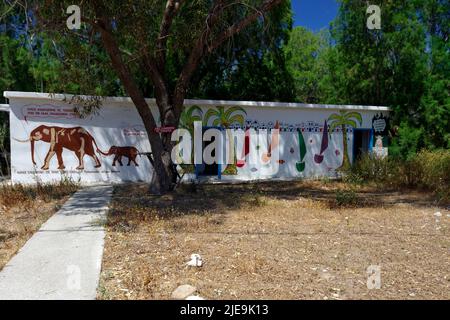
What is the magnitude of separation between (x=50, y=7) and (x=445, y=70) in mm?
13477

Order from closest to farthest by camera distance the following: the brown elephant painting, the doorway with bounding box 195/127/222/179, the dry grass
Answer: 1. the dry grass
2. the brown elephant painting
3. the doorway with bounding box 195/127/222/179

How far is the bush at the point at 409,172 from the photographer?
473 inches

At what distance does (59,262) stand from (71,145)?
9296 mm

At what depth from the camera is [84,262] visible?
223 inches

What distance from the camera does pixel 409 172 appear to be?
43.9 ft

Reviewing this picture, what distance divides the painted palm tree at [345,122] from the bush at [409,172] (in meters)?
1.08

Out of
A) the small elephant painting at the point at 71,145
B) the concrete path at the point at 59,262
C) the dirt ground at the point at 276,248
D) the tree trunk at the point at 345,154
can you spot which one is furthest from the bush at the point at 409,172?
the concrete path at the point at 59,262

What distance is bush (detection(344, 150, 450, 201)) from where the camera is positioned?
39.4 ft

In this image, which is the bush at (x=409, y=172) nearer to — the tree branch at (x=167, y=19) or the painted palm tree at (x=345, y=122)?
the painted palm tree at (x=345, y=122)

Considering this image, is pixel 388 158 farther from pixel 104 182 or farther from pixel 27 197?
pixel 27 197

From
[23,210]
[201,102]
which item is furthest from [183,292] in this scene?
[201,102]

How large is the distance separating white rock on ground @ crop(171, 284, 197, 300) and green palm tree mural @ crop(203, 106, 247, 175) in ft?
36.3

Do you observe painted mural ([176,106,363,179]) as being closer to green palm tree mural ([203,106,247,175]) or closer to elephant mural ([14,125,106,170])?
green palm tree mural ([203,106,247,175])

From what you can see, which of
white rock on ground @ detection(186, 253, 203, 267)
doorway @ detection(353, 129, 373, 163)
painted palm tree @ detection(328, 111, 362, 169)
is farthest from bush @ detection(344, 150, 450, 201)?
white rock on ground @ detection(186, 253, 203, 267)
